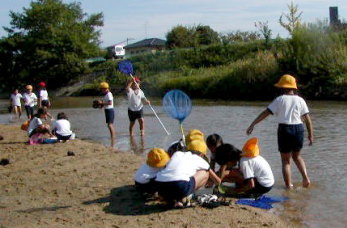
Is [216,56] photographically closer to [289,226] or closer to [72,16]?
[72,16]

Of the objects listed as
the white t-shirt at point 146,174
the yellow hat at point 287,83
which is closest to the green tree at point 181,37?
the yellow hat at point 287,83

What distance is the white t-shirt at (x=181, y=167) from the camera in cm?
664

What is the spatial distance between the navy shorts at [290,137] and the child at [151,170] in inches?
74.2

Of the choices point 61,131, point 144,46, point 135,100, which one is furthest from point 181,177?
point 144,46

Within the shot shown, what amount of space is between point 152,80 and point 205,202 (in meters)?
36.5

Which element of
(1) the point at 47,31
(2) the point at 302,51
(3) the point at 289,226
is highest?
(1) the point at 47,31

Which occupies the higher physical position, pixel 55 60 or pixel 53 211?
pixel 55 60

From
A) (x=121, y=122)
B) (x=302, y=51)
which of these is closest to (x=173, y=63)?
(x=302, y=51)

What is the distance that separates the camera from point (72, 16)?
59.8 m

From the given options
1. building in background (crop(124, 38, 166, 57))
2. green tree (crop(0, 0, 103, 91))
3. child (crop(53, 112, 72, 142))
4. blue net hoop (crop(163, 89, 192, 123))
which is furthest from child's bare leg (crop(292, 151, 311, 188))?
building in background (crop(124, 38, 166, 57))

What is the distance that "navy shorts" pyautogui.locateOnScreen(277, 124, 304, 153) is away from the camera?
26.1 feet

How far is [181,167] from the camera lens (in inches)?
264

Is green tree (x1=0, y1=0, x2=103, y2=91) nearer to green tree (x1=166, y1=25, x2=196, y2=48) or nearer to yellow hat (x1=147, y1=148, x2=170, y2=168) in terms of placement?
green tree (x1=166, y1=25, x2=196, y2=48)

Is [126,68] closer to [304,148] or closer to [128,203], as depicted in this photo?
[304,148]
